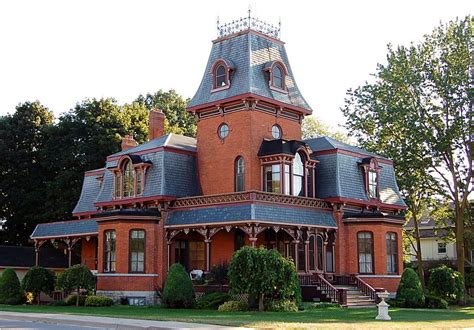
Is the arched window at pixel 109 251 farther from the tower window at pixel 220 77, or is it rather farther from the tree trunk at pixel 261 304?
the tree trunk at pixel 261 304

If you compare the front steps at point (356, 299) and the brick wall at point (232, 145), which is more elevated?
the brick wall at point (232, 145)

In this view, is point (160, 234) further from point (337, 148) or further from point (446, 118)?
point (446, 118)

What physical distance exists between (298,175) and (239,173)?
3.15 meters

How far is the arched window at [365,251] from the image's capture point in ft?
120

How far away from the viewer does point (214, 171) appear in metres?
37.9

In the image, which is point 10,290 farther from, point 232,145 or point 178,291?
point 232,145

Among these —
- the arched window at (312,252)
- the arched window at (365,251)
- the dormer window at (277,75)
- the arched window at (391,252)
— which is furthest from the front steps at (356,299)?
the dormer window at (277,75)

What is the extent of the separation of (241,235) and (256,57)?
9.87 meters

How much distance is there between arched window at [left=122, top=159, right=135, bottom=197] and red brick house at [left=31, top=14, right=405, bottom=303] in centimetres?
6

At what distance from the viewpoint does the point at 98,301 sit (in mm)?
32969

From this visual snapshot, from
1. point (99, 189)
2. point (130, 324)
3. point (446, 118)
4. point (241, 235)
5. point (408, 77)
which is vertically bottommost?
point (130, 324)

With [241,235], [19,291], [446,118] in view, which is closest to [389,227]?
[241,235]

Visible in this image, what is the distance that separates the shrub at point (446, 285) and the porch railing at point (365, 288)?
5.56 m

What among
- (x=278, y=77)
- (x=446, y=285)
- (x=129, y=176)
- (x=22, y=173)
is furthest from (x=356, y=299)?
(x=22, y=173)
